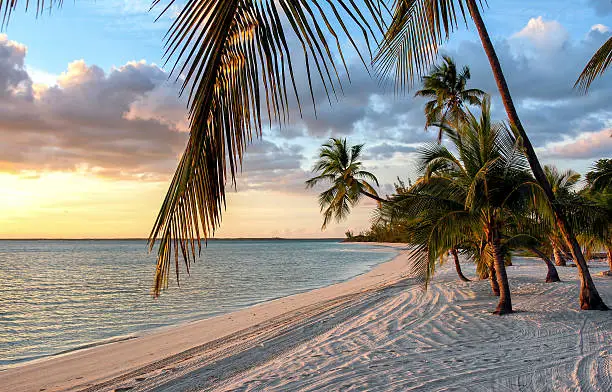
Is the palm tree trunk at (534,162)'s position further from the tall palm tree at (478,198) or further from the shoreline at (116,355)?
the shoreline at (116,355)

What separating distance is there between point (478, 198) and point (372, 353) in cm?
417

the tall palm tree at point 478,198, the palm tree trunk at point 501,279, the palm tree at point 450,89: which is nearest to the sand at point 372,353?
the palm tree trunk at point 501,279

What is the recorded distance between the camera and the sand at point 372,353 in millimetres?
5270

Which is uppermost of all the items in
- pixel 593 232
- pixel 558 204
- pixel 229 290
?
pixel 558 204

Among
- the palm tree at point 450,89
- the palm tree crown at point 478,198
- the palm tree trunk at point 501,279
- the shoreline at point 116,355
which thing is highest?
the palm tree at point 450,89

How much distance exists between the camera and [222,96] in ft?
6.39

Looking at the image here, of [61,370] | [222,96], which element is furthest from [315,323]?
[222,96]

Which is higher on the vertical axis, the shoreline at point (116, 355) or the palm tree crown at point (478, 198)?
the palm tree crown at point (478, 198)

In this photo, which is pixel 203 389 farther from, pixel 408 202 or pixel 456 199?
pixel 456 199

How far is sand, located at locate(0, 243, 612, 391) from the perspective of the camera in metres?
5.27

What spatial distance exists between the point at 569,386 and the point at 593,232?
5854 millimetres

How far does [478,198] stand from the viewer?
902 centimetres

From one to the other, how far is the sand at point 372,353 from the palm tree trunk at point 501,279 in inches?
11.9

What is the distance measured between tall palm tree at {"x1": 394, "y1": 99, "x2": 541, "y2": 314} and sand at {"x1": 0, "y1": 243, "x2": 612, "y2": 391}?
1389 mm
